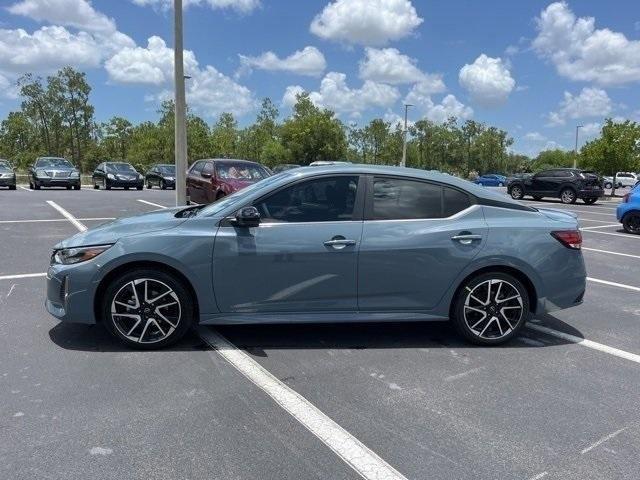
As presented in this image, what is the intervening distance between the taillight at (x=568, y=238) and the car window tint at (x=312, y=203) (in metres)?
1.85

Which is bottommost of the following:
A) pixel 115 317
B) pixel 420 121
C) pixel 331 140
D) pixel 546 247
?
pixel 115 317

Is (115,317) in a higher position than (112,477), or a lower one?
higher

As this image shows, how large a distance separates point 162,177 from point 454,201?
2701 cm

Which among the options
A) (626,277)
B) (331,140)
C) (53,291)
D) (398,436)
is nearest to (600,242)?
(626,277)

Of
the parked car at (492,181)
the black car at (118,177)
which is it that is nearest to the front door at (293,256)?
the black car at (118,177)

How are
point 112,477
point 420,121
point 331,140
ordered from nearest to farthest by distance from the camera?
point 112,477 → point 331,140 → point 420,121

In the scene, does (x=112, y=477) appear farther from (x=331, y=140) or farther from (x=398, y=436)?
(x=331, y=140)

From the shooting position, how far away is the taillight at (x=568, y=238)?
190 inches

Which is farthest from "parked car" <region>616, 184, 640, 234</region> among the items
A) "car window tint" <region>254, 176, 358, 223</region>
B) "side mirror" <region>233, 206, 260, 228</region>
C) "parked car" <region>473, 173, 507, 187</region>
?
"parked car" <region>473, 173, 507, 187</region>

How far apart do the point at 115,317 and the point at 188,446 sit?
5.66ft

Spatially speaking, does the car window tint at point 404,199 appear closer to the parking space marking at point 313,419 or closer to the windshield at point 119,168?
the parking space marking at point 313,419

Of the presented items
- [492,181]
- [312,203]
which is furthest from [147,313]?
[492,181]

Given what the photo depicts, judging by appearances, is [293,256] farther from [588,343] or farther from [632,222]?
[632,222]

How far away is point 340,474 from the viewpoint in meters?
2.81
